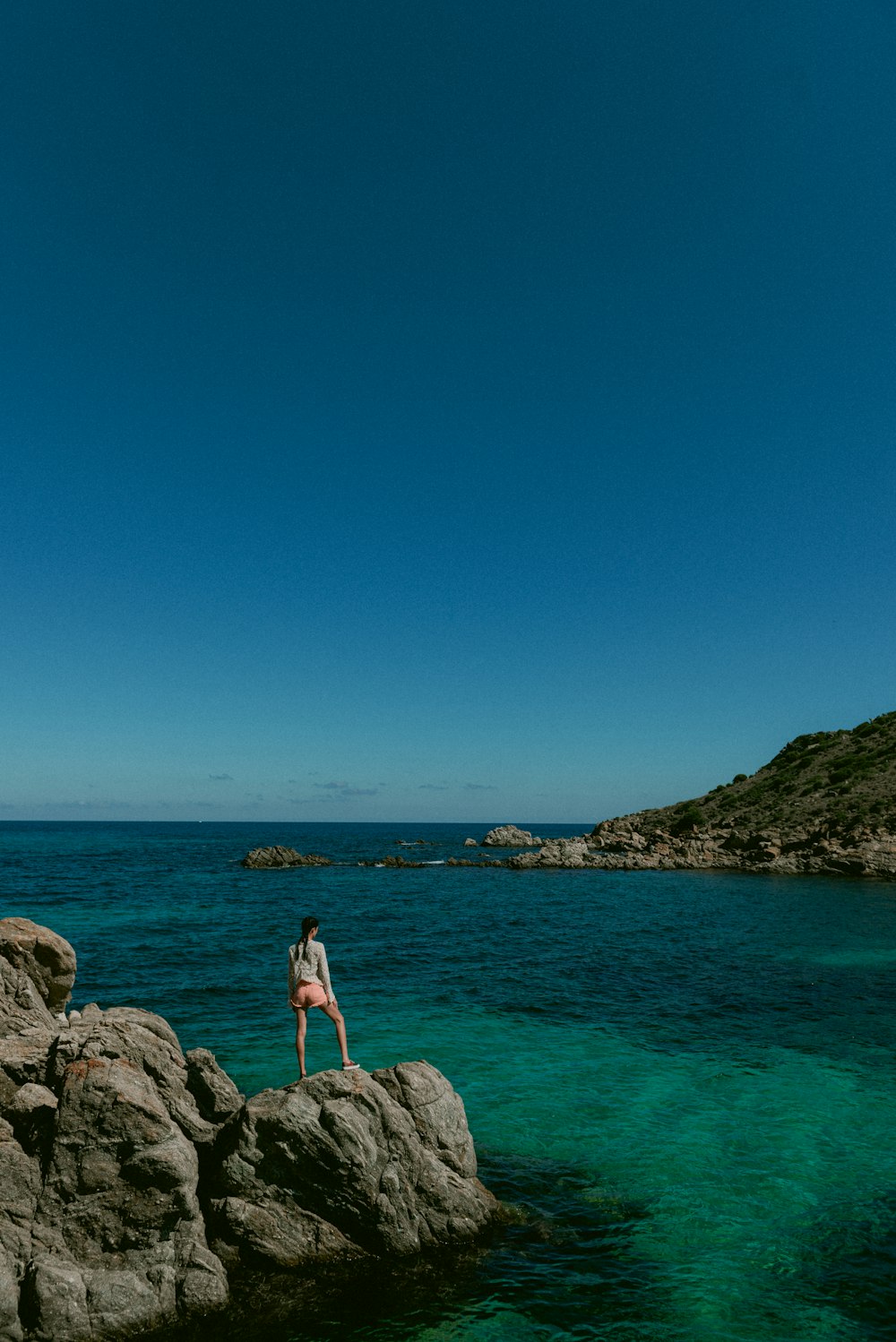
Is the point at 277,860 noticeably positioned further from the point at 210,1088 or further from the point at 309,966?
the point at 309,966

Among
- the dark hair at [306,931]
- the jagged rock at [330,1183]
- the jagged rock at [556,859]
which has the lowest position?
the jagged rock at [556,859]

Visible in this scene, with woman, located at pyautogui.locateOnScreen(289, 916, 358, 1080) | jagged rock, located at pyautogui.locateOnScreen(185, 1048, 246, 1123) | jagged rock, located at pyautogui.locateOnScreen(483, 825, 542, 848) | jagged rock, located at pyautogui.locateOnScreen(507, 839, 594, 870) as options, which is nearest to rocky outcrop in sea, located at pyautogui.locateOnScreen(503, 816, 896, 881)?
jagged rock, located at pyautogui.locateOnScreen(507, 839, 594, 870)

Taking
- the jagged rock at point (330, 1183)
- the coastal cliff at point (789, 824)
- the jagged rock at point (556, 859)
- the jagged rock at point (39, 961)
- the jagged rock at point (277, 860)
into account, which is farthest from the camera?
the jagged rock at point (277, 860)

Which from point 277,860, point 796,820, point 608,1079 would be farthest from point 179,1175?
point 796,820

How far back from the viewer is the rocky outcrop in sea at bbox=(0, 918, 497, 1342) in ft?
36.0

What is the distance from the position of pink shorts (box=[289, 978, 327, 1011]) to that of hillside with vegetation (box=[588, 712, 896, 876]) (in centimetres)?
7216

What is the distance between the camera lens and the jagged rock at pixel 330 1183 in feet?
41.2

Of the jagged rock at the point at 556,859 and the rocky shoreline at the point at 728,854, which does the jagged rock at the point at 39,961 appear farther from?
the jagged rock at the point at 556,859

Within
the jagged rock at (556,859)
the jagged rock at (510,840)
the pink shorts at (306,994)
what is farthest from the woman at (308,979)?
the jagged rock at (510,840)

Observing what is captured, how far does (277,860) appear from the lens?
97.8 metres

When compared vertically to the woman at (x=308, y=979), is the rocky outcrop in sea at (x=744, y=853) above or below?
below

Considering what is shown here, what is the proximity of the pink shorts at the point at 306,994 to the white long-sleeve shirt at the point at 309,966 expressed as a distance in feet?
0.24

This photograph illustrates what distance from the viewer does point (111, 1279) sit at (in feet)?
36.0

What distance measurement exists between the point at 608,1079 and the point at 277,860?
8229cm
